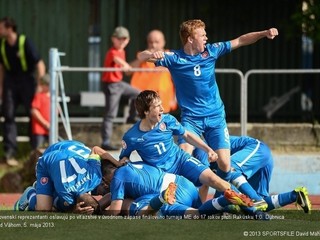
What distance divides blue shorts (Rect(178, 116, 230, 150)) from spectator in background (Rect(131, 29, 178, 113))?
3.65m

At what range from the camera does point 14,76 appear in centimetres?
Result: 1955

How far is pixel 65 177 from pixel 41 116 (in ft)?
17.4

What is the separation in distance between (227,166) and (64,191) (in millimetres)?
1725

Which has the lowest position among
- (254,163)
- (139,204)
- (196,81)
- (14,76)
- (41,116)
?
(139,204)

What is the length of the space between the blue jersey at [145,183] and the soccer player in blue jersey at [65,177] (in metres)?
0.24

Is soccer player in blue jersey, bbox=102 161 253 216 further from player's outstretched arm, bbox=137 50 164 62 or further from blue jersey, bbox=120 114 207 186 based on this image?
player's outstretched arm, bbox=137 50 164 62

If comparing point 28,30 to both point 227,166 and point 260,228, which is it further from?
point 260,228

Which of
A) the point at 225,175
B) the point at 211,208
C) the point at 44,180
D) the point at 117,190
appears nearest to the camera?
the point at 211,208

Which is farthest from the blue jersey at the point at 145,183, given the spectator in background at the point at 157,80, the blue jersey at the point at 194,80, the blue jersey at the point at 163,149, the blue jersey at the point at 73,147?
the spectator in background at the point at 157,80

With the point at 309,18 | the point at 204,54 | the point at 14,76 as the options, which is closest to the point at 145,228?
the point at 204,54

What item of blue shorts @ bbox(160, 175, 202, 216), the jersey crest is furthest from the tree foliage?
blue shorts @ bbox(160, 175, 202, 216)

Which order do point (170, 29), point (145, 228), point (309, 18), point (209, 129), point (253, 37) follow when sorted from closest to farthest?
point (145, 228), point (253, 37), point (209, 129), point (309, 18), point (170, 29)

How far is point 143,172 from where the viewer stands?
45.0ft

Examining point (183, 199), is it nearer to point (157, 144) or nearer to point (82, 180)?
point (157, 144)
